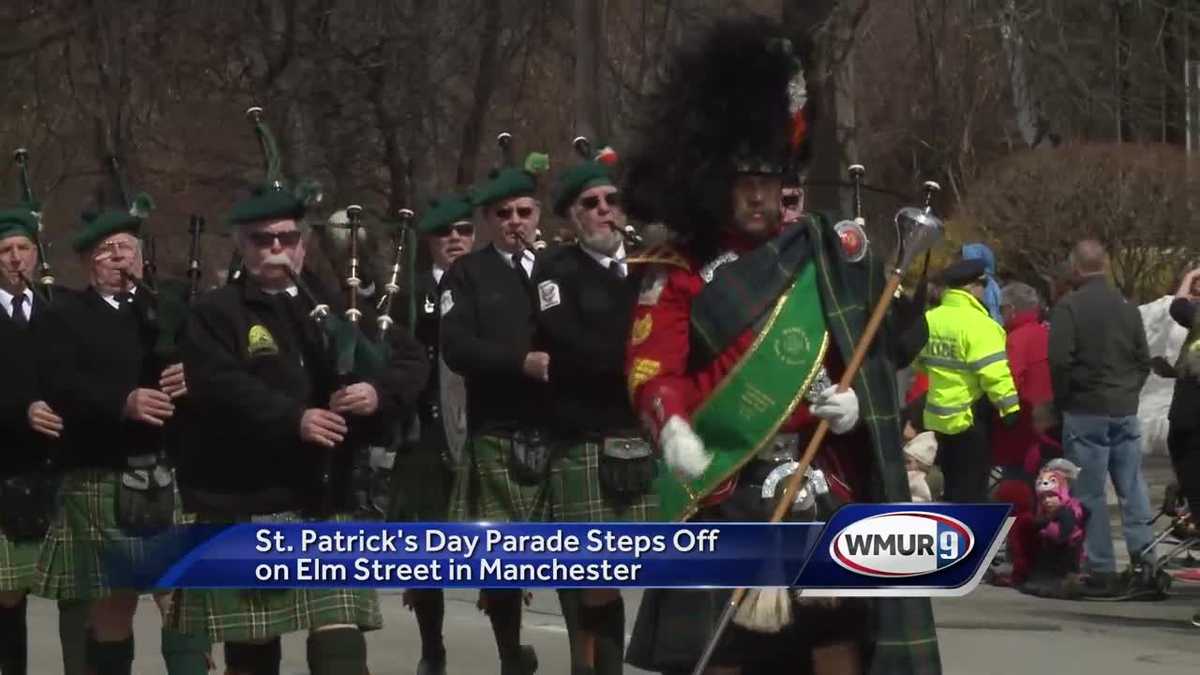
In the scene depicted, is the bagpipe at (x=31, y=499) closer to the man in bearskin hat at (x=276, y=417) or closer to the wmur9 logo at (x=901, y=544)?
the man in bearskin hat at (x=276, y=417)

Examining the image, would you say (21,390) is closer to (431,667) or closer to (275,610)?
(275,610)

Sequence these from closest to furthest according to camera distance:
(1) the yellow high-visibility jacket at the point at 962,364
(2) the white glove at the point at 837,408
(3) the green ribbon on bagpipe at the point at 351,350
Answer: (2) the white glove at the point at 837,408 < (3) the green ribbon on bagpipe at the point at 351,350 < (1) the yellow high-visibility jacket at the point at 962,364

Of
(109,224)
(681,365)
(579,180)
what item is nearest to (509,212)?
(579,180)

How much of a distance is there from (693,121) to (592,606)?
2835 mm

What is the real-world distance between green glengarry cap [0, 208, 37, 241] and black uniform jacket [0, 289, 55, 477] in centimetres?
46

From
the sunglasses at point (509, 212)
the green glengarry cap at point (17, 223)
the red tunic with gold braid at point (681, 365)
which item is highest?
the green glengarry cap at point (17, 223)

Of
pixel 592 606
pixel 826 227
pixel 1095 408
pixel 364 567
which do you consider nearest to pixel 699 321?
pixel 826 227

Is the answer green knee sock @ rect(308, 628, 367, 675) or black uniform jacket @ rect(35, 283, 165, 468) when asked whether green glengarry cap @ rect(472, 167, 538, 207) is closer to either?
black uniform jacket @ rect(35, 283, 165, 468)

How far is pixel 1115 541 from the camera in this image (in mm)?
15625

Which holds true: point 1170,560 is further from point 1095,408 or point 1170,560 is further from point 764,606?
point 764,606

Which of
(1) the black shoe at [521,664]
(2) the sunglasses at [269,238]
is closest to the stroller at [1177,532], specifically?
(1) the black shoe at [521,664]

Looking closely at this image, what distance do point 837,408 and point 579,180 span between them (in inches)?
131

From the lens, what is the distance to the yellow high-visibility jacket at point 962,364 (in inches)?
543

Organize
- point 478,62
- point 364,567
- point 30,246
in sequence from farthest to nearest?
1. point 478,62
2. point 30,246
3. point 364,567
